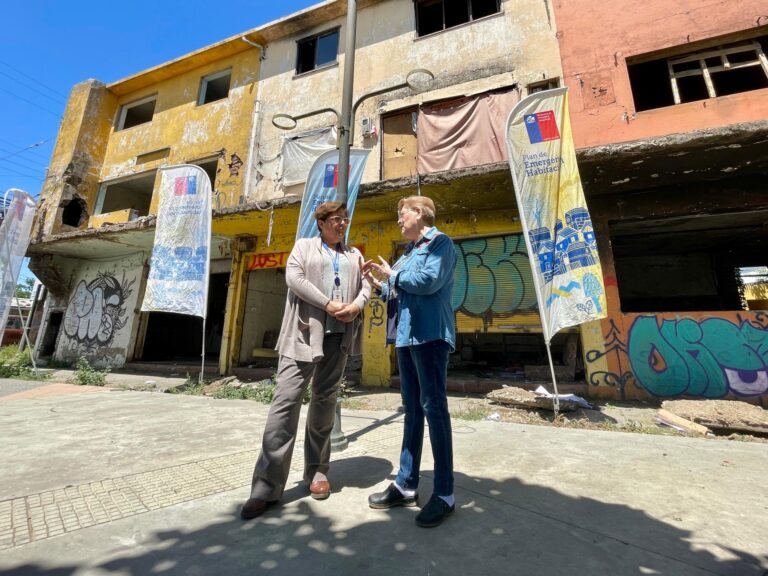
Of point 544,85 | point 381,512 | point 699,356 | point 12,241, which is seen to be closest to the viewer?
point 381,512

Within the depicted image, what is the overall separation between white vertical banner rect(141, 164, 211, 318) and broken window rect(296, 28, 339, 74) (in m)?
5.77

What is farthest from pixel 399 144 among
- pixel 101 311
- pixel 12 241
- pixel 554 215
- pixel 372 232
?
pixel 101 311

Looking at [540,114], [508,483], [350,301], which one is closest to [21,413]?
[350,301]

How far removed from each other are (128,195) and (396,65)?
11865 millimetres

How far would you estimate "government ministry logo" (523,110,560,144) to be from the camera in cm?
507

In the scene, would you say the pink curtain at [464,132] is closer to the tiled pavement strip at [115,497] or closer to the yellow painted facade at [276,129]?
the yellow painted facade at [276,129]

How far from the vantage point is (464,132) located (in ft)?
26.9

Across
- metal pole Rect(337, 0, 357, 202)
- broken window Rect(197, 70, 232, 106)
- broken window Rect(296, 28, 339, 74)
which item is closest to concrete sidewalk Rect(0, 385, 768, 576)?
metal pole Rect(337, 0, 357, 202)

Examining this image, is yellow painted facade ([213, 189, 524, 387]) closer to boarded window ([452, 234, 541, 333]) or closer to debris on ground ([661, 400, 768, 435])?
boarded window ([452, 234, 541, 333])

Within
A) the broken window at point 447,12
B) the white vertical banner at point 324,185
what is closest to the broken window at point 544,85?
the broken window at point 447,12

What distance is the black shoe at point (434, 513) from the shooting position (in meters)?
1.82

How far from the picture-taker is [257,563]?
1.52m

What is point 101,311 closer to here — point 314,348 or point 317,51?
point 317,51

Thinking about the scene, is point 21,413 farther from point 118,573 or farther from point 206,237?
point 118,573
